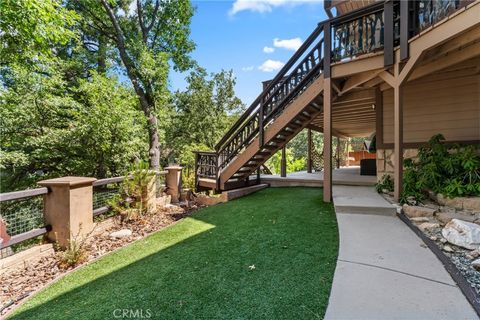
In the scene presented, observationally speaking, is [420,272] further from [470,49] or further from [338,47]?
[338,47]

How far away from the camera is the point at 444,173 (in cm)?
399

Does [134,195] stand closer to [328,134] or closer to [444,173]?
[328,134]

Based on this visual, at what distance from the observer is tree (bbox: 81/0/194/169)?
367 inches

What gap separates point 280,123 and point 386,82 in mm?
2099

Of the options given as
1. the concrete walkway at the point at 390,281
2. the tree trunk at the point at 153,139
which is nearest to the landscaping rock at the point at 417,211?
the concrete walkway at the point at 390,281

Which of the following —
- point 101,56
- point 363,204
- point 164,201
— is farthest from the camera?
point 101,56

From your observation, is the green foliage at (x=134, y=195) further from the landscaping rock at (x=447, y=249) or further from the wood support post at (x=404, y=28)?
the wood support post at (x=404, y=28)

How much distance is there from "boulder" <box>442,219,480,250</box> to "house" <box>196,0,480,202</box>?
1331mm

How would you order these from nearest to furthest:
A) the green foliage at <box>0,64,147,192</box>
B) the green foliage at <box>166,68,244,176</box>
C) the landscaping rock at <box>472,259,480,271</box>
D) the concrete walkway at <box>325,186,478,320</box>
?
the concrete walkway at <box>325,186,478,320</box>
the landscaping rock at <box>472,259,480,271</box>
the green foliage at <box>0,64,147,192</box>
the green foliage at <box>166,68,244,176</box>

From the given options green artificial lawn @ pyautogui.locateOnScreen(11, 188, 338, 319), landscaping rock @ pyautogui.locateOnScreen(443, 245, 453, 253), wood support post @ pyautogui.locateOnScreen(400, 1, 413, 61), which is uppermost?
wood support post @ pyautogui.locateOnScreen(400, 1, 413, 61)

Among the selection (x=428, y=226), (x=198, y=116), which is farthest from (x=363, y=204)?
(x=198, y=116)

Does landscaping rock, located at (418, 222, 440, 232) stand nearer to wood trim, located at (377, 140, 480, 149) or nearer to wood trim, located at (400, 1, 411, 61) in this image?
wood trim, located at (377, 140, 480, 149)

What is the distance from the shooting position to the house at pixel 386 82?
3.48 metres

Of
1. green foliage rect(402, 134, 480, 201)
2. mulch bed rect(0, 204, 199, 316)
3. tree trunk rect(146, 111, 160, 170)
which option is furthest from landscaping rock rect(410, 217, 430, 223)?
tree trunk rect(146, 111, 160, 170)
